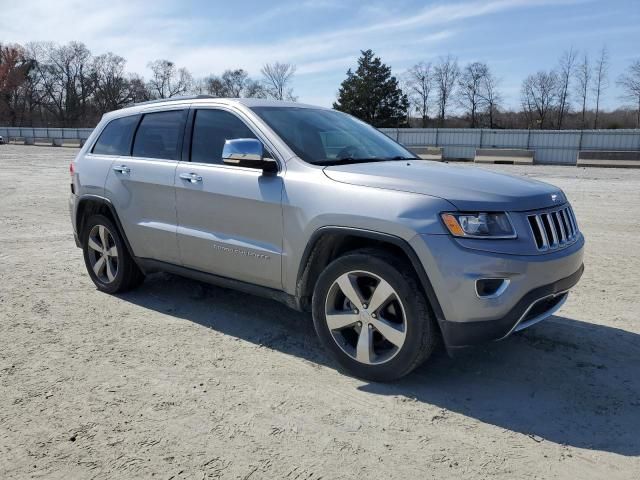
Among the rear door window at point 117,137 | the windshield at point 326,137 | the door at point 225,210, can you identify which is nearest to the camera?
the door at point 225,210

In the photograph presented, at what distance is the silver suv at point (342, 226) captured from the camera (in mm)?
3070

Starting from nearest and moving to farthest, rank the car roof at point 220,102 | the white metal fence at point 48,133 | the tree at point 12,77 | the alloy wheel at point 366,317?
the alloy wheel at point 366,317
the car roof at point 220,102
the white metal fence at point 48,133
the tree at point 12,77

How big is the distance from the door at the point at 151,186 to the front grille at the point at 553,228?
2.77m

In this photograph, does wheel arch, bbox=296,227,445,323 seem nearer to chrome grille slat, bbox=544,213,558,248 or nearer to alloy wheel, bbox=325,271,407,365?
alloy wheel, bbox=325,271,407,365

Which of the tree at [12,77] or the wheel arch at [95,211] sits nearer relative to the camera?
the wheel arch at [95,211]

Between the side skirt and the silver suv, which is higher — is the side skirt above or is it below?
below

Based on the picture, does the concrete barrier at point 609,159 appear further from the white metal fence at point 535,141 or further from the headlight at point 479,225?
the headlight at point 479,225

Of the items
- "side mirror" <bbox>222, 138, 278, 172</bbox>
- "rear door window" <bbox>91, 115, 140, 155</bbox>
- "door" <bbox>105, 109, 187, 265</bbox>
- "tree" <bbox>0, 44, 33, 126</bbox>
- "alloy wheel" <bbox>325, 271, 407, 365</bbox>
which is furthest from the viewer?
"tree" <bbox>0, 44, 33, 126</bbox>

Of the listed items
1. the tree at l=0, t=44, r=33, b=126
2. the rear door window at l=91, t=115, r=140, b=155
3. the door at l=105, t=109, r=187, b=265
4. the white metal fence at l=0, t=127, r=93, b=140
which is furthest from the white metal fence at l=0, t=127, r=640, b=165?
the tree at l=0, t=44, r=33, b=126

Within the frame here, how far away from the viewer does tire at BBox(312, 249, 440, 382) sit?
3213 mm

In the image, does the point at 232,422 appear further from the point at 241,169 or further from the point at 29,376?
the point at 241,169

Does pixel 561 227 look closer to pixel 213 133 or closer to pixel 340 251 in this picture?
pixel 340 251

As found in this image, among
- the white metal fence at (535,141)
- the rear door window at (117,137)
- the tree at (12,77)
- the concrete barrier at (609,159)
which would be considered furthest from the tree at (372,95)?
the rear door window at (117,137)

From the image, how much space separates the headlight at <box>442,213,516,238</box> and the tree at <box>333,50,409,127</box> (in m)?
61.9
